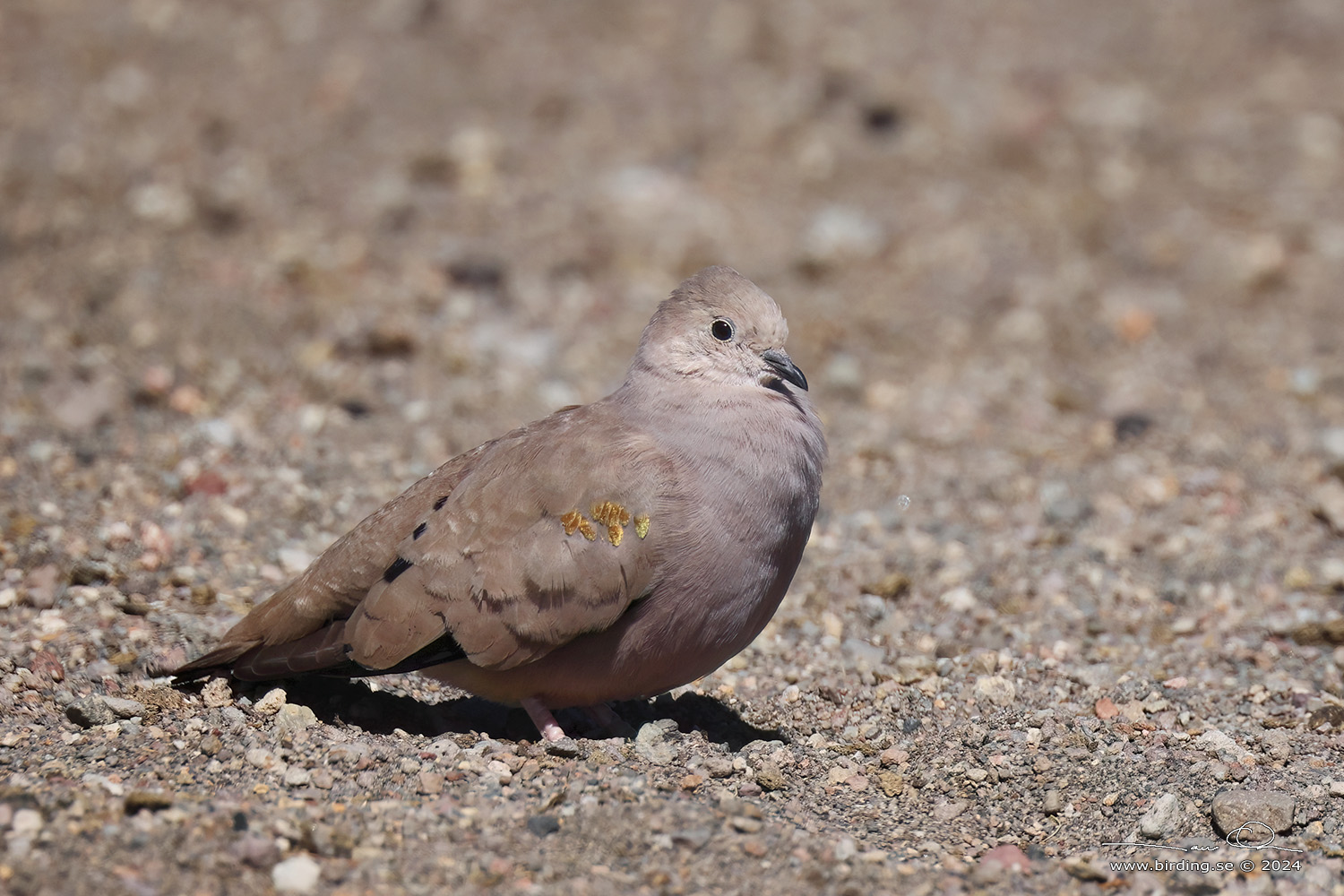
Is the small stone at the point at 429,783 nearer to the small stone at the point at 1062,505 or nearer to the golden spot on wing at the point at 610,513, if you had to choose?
the golden spot on wing at the point at 610,513

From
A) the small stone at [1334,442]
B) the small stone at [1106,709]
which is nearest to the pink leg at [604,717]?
the small stone at [1106,709]

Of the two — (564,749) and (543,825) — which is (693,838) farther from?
(564,749)

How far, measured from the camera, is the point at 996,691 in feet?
17.2

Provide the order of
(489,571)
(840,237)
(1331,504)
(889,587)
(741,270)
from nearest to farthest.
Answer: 1. (489,571)
2. (889,587)
3. (1331,504)
4. (741,270)
5. (840,237)

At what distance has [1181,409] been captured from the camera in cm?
788

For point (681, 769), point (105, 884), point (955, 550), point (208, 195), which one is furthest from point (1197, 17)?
point (105, 884)

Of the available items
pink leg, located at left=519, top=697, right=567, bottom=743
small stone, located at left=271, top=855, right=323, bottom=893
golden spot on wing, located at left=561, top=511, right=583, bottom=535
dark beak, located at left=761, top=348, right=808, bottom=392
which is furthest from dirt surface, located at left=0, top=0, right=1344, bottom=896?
dark beak, located at left=761, top=348, right=808, bottom=392

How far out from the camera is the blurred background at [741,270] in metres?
6.40

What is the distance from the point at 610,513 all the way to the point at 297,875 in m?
1.46

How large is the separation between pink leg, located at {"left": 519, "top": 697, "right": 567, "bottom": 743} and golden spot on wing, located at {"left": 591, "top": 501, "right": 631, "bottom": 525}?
714 millimetres

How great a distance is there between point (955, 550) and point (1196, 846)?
2.48 meters

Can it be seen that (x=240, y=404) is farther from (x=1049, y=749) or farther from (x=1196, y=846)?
(x=1196, y=846)
